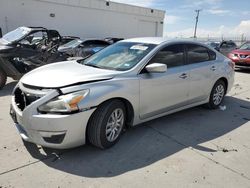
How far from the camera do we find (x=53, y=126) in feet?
9.80

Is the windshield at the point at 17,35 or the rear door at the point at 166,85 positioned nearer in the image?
the rear door at the point at 166,85

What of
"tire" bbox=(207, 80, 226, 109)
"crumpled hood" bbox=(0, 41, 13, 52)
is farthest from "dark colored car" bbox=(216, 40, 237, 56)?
"crumpled hood" bbox=(0, 41, 13, 52)

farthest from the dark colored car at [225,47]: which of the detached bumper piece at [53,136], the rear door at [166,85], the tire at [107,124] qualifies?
the detached bumper piece at [53,136]

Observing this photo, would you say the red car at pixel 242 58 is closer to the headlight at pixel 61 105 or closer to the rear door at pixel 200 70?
the rear door at pixel 200 70

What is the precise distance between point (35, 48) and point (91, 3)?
58.5 ft

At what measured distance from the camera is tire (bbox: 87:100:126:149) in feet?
10.9

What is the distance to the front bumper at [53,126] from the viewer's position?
2990 mm

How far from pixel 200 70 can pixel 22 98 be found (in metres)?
3.32

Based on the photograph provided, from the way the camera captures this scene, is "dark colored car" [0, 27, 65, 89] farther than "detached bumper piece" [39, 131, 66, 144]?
Yes

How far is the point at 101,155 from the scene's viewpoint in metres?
3.44

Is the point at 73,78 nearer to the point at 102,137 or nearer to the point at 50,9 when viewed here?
the point at 102,137

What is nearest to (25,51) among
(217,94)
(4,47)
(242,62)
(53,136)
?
(4,47)

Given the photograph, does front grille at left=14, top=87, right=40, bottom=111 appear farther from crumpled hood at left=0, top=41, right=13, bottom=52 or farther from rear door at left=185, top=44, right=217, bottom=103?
crumpled hood at left=0, top=41, right=13, bottom=52

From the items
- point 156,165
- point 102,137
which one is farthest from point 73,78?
point 156,165
